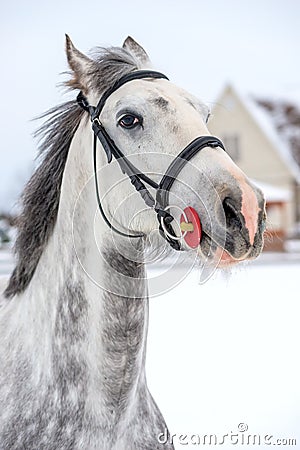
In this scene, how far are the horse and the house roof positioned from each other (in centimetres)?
1950

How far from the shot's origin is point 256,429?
371 cm

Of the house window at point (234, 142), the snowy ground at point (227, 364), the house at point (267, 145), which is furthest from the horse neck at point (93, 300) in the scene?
the house window at point (234, 142)

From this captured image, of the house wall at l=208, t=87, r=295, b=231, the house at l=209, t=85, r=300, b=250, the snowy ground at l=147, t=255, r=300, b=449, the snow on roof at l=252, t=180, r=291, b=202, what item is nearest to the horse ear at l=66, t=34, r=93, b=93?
the snowy ground at l=147, t=255, r=300, b=449

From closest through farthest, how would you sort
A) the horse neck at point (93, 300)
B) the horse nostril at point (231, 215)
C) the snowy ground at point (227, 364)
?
the horse nostril at point (231, 215)
the horse neck at point (93, 300)
the snowy ground at point (227, 364)

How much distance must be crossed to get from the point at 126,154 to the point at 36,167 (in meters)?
0.49

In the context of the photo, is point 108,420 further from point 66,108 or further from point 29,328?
point 66,108

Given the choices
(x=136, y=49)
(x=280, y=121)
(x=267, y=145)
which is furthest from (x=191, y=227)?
(x=280, y=121)

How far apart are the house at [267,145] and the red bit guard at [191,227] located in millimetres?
19064

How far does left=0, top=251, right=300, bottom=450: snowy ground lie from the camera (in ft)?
12.2

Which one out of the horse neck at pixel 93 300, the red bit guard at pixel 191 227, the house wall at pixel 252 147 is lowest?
the house wall at pixel 252 147

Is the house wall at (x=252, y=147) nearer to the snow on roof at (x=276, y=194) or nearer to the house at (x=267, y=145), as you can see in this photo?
the house at (x=267, y=145)

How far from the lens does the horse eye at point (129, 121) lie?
1.73 m

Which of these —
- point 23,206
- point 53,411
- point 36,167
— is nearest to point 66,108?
point 36,167

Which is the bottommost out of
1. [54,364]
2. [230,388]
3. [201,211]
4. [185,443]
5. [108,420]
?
[230,388]
